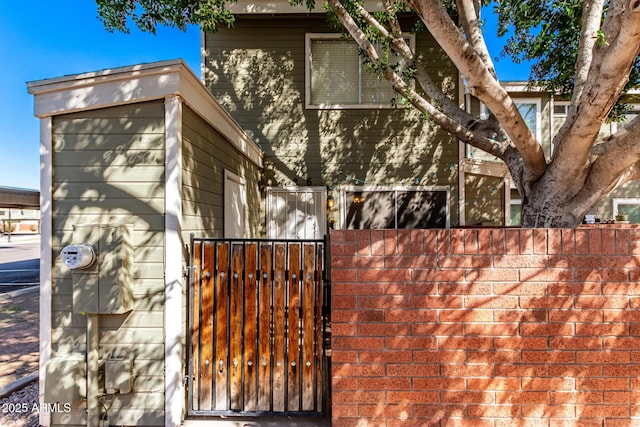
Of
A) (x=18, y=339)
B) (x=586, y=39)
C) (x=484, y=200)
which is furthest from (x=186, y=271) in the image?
(x=484, y=200)

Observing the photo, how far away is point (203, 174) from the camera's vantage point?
3.39 m

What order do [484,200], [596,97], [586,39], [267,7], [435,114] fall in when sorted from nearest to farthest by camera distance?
[596,97], [586,39], [435,114], [267,7], [484,200]

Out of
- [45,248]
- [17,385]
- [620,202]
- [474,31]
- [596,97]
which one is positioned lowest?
[17,385]

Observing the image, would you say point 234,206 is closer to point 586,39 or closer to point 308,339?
point 308,339

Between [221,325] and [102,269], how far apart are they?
44.4 inches

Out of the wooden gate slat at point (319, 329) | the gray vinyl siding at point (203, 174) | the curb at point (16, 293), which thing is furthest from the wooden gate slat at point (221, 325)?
the curb at point (16, 293)

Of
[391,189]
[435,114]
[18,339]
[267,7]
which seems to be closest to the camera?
[435,114]

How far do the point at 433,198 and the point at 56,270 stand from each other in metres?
5.76

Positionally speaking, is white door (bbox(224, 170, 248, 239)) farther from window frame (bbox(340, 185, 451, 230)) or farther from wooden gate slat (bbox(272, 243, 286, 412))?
window frame (bbox(340, 185, 451, 230))

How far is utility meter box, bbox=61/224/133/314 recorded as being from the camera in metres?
2.66

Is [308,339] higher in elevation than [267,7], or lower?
lower

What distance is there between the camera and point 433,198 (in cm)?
620

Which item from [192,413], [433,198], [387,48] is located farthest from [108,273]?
[433,198]

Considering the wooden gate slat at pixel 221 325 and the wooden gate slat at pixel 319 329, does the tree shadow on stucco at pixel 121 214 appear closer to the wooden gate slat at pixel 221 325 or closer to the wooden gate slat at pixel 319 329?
the wooden gate slat at pixel 221 325
